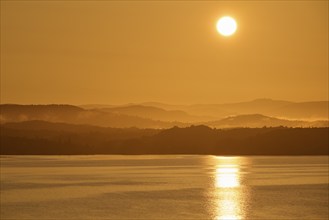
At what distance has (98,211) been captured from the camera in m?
89.2

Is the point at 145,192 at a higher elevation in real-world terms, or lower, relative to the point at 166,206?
higher

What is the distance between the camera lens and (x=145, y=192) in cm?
12425

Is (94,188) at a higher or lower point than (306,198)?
higher

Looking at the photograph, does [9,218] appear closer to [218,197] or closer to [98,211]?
[98,211]

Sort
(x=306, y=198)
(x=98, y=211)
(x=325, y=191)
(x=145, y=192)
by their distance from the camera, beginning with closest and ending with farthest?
(x=98, y=211) < (x=306, y=198) < (x=145, y=192) < (x=325, y=191)

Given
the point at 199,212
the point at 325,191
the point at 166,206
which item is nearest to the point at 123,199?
the point at 166,206

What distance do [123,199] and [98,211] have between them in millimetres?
19668

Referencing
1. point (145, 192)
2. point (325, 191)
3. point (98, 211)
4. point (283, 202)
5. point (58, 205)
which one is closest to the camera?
point (98, 211)

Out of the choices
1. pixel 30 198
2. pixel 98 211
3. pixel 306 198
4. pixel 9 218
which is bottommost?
pixel 9 218

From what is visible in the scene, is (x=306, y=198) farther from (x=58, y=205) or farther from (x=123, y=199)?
(x=58, y=205)

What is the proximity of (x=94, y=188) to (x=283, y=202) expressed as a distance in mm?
46232

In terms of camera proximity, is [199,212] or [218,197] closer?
[199,212]

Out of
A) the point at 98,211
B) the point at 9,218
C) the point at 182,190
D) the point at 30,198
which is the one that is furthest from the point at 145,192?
the point at 9,218

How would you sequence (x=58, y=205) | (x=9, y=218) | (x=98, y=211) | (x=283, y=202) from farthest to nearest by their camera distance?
1. (x=283, y=202)
2. (x=58, y=205)
3. (x=98, y=211)
4. (x=9, y=218)
